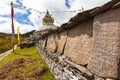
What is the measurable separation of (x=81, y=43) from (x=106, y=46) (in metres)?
2.03

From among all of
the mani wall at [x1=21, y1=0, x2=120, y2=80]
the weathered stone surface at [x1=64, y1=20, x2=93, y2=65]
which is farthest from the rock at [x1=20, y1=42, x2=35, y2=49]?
the mani wall at [x1=21, y1=0, x2=120, y2=80]

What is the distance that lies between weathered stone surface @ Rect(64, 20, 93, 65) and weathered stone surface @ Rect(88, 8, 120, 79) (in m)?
0.62

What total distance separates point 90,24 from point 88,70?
153 cm

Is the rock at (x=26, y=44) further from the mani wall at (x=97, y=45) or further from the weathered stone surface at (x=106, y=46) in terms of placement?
the weathered stone surface at (x=106, y=46)

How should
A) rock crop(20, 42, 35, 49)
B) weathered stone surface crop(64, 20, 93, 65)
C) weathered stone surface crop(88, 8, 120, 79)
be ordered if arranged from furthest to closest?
rock crop(20, 42, 35, 49), weathered stone surface crop(64, 20, 93, 65), weathered stone surface crop(88, 8, 120, 79)

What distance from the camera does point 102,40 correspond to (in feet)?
18.6

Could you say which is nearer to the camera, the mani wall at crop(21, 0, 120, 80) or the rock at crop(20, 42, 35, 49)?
the mani wall at crop(21, 0, 120, 80)

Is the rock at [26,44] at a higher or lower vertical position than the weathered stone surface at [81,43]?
lower

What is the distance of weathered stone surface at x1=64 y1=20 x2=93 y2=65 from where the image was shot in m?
6.78

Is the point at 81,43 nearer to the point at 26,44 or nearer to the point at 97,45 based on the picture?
the point at 97,45

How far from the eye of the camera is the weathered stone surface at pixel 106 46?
16.4 feet

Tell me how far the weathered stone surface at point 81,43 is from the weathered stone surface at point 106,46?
622mm

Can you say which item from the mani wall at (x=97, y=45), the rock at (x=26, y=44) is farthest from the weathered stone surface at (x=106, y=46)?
the rock at (x=26, y=44)

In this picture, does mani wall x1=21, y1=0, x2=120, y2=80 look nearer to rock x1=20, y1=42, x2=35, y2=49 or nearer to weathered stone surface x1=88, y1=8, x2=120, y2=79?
weathered stone surface x1=88, y1=8, x2=120, y2=79
